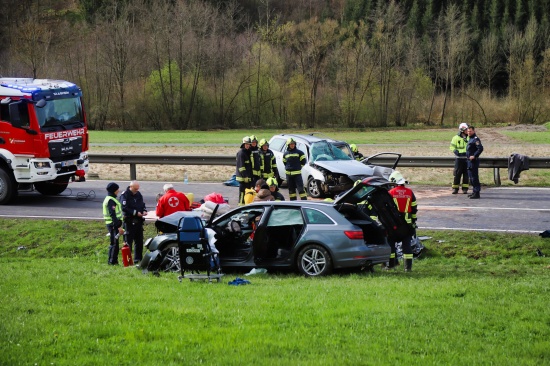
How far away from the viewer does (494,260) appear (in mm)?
15055

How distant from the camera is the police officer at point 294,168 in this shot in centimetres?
2055

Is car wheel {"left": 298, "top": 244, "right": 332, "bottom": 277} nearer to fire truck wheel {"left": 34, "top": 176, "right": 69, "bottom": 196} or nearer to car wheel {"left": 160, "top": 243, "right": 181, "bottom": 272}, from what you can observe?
car wheel {"left": 160, "top": 243, "right": 181, "bottom": 272}

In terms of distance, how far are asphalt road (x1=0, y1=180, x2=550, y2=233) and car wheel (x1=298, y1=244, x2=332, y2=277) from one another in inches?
223

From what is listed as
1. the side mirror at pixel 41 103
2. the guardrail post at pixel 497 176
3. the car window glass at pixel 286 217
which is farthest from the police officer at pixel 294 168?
the car window glass at pixel 286 217

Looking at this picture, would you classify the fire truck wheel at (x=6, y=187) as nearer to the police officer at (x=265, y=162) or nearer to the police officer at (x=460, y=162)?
the police officer at (x=265, y=162)

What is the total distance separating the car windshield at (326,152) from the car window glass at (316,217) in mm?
9694

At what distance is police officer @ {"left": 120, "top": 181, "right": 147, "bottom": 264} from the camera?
15.0 meters

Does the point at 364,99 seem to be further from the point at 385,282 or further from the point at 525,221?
the point at 385,282

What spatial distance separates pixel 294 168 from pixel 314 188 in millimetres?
1662

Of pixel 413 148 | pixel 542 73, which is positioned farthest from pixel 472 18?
pixel 413 148

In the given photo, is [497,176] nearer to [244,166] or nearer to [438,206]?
[438,206]

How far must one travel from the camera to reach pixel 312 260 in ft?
40.9

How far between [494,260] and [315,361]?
28.6 feet

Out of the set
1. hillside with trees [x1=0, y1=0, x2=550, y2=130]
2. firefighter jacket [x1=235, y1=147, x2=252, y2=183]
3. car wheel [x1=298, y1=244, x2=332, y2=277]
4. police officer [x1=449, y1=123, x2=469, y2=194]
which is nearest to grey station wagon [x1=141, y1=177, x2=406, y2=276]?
car wheel [x1=298, y1=244, x2=332, y2=277]
